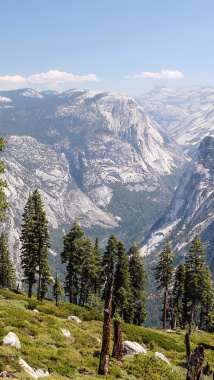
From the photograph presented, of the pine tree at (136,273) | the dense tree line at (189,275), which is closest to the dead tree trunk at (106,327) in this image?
the dense tree line at (189,275)

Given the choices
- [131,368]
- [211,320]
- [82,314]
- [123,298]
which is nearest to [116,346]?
[131,368]

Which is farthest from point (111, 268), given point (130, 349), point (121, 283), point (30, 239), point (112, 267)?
point (130, 349)

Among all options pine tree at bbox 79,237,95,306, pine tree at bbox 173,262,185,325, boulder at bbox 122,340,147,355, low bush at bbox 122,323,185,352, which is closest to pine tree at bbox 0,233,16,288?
pine tree at bbox 79,237,95,306

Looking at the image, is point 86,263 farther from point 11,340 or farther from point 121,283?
point 11,340

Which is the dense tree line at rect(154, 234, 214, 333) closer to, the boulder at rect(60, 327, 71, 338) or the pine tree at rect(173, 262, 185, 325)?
the pine tree at rect(173, 262, 185, 325)

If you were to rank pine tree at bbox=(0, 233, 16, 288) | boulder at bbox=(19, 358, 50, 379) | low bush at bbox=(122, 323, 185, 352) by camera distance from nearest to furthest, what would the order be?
boulder at bbox=(19, 358, 50, 379)
low bush at bbox=(122, 323, 185, 352)
pine tree at bbox=(0, 233, 16, 288)

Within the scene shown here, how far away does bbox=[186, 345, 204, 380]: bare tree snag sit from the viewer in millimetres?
10461

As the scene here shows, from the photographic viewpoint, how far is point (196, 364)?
10.5 m

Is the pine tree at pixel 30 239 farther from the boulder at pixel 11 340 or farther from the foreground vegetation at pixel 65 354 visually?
the boulder at pixel 11 340

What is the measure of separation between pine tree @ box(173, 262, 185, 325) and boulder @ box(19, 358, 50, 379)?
48460 mm

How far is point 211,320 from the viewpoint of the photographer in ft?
241

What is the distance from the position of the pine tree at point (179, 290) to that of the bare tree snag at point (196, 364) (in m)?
53.8

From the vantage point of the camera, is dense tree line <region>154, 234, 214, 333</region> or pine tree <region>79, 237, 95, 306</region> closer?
dense tree line <region>154, 234, 214, 333</region>

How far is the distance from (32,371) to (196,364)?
10.3 m
